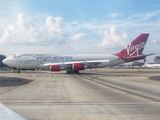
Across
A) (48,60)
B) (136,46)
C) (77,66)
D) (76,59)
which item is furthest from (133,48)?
(48,60)

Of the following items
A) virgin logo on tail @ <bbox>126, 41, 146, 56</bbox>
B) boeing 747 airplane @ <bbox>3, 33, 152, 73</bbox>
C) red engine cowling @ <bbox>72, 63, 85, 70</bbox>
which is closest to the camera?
red engine cowling @ <bbox>72, 63, 85, 70</bbox>

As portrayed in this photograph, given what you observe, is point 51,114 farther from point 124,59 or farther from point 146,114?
point 124,59

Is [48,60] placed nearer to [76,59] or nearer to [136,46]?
[76,59]

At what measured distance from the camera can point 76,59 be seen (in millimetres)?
47969

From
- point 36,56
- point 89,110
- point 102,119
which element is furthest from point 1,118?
point 36,56

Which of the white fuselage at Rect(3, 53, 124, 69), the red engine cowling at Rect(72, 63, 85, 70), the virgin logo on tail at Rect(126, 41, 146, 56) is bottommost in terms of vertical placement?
the red engine cowling at Rect(72, 63, 85, 70)

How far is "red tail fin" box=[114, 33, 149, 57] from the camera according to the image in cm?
5069

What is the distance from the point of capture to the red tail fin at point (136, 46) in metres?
50.7

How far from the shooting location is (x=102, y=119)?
726 cm

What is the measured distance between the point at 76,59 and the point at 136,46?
13.4 metres

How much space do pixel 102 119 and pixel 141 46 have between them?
45788 millimetres

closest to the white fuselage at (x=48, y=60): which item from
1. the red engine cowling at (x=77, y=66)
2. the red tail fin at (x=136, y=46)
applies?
the red engine cowling at (x=77, y=66)

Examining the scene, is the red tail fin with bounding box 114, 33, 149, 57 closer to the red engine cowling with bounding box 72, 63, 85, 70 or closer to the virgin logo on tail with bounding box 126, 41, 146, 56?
the virgin logo on tail with bounding box 126, 41, 146, 56

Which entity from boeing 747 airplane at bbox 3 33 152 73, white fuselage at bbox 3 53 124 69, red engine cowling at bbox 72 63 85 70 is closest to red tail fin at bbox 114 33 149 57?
boeing 747 airplane at bbox 3 33 152 73
